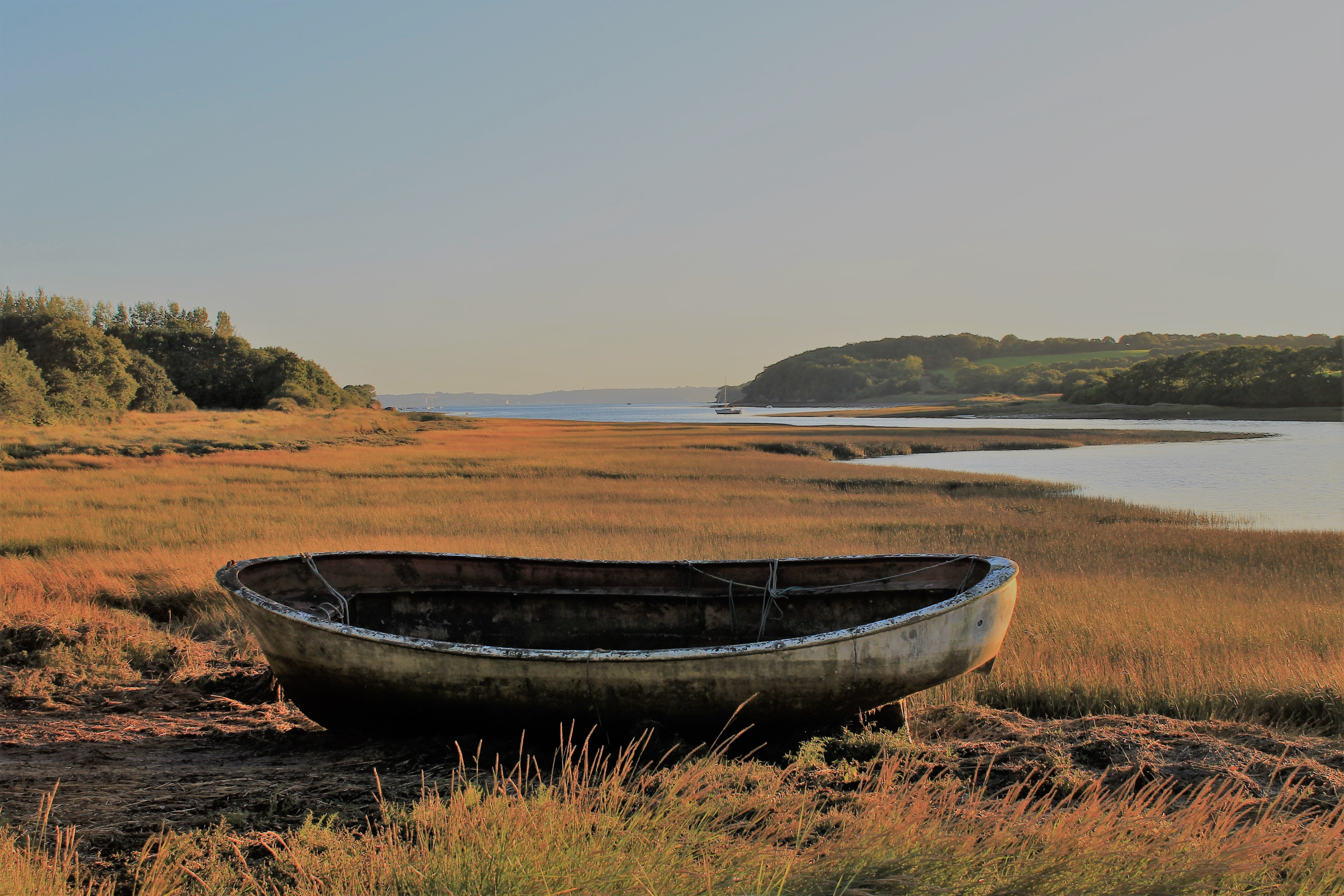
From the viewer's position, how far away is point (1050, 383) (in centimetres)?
15375

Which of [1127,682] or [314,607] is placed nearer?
[1127,682]

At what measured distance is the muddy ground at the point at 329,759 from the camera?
4.21 meters

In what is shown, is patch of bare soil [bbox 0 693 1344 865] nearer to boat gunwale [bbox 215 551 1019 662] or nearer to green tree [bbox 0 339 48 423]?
boat gunwale [bbox 215 551 1019 662]

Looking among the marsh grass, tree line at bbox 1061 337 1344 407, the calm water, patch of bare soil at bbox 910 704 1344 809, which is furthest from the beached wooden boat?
A: tree line at bbox 1061 337 1344 407

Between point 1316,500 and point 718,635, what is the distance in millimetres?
20541

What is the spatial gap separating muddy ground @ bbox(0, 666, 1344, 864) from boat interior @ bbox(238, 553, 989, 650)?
1098 mm

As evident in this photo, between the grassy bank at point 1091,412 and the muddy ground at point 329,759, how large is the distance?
80654 millimetres

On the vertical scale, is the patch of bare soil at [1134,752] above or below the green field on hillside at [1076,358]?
below

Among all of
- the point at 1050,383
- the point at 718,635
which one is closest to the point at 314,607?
the point at 718,635

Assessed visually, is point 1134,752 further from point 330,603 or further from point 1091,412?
point 1091,412

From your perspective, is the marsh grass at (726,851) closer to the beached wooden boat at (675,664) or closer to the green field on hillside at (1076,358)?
the beached wooden boat at (675,664)

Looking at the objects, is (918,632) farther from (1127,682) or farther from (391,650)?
(391,650)

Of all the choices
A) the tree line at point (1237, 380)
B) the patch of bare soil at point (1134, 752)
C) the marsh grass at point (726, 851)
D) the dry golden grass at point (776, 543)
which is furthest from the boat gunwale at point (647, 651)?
the tree line at point (1237, 380)

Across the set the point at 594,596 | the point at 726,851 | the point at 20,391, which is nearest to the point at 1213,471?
the point at 594,596
